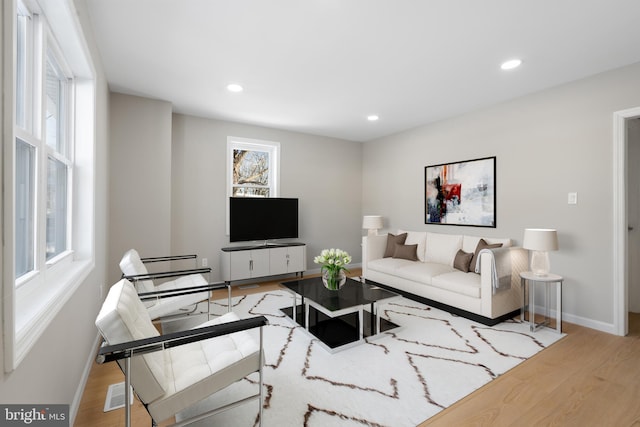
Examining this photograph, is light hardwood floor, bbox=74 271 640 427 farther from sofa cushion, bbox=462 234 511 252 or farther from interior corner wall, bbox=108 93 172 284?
interior corner wall, bbox=108 93 172 284

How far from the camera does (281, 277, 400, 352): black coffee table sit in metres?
2.66

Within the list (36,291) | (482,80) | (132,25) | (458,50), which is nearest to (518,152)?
(482,80)

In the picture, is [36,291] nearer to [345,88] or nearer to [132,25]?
[132,25]

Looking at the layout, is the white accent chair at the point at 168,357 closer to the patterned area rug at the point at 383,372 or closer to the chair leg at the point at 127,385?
the chair leg at the point at 127,385

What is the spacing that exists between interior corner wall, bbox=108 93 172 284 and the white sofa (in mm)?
2982

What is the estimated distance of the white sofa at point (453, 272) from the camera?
3.11m

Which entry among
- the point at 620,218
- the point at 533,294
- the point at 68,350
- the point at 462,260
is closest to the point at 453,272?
the point at 462,260

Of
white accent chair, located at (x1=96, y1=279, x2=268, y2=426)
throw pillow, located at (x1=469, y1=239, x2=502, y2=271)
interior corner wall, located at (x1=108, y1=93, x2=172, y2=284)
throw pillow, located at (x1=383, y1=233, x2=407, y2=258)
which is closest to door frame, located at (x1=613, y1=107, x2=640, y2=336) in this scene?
throw pillow, located at (x1=469, y1=239, x2=502, y2=271)

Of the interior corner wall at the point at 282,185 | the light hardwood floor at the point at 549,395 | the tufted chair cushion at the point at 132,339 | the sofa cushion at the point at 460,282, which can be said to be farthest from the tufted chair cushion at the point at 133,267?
the sofa cushion at the point at 460,282

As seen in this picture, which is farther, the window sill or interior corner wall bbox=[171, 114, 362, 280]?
interior corner wall bbox=[171, 114, 362, 280]

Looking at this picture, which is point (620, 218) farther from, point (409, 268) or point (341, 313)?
point (341, 313)

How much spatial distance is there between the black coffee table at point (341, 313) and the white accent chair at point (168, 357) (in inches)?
39.7

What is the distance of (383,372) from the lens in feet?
7.40

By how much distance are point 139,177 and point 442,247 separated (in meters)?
4.16
